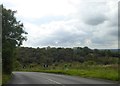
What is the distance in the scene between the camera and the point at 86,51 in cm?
13238

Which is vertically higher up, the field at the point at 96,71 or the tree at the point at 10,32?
the tree at the point at 10,32

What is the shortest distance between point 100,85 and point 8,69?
27071mm

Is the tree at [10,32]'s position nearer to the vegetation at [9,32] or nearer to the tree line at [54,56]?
the vegetation at [9,32]

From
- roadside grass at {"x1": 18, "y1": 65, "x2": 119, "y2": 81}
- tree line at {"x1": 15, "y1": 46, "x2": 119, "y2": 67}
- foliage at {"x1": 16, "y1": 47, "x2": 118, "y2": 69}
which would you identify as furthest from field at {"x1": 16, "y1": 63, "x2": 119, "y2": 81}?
tree line at {"x1": 15, "y1": 46, "x2": 119, "y2": 67}

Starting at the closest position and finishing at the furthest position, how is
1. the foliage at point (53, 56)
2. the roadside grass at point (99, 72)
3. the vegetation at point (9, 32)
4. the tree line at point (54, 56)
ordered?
1. the roadside grass at point (99, 72)
2. the vegetation at point (9, 32)
3. the foliage at point (53, 56)
4. the tree line at point (54, 56)

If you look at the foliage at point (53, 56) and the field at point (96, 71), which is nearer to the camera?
the field at point (96, 71)

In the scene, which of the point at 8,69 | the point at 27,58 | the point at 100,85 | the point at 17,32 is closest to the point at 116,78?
the point at 100,85

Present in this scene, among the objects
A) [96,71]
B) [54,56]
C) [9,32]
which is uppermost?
[9,32]

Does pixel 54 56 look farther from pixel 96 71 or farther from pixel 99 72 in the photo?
pixel 99 72

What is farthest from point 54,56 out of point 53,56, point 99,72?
point 99,72

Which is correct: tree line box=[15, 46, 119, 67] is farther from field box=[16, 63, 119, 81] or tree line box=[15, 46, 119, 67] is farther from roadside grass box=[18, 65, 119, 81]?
roadside grass box=[18, 65, 119, 81]

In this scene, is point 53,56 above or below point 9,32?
below

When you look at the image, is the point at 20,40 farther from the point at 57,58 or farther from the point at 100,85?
the point at 57,58

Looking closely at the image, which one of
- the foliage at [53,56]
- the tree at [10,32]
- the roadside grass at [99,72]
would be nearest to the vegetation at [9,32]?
the tree at [10,32]
